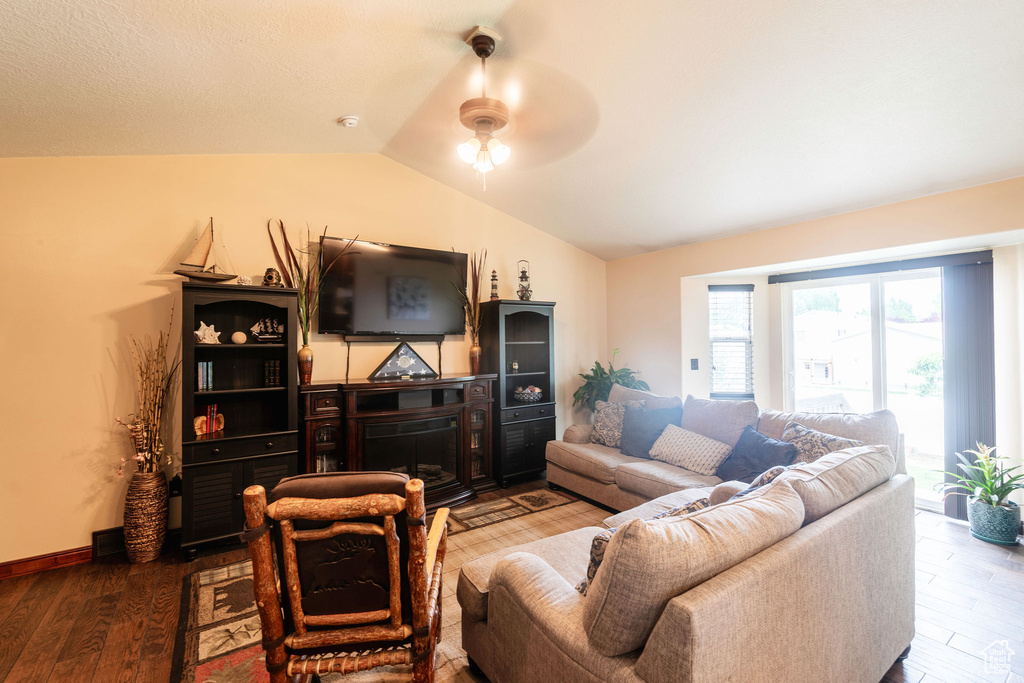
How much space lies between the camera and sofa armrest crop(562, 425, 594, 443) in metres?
4.17

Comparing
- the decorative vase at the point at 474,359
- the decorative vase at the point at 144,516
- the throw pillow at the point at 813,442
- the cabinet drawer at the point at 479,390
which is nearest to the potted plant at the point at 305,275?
the decorative vase at the point at 144,516

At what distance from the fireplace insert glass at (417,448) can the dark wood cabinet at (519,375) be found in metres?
0.53

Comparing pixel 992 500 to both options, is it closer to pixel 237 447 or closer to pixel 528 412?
pixel 528 412

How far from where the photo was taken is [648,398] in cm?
400

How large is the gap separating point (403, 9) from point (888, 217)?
352cm

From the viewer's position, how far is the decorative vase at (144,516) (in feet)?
9.37

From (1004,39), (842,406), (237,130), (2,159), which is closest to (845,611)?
(1004,39)

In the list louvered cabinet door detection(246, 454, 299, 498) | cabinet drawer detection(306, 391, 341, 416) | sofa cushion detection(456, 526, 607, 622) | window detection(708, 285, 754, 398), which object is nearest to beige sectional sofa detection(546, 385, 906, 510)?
sofa cushion detection(456, 526, 607, 622)

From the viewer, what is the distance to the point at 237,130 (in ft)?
10.1

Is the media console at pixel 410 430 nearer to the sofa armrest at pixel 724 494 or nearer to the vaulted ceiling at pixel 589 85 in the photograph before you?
the vaulted ceiling at pixel 589 85

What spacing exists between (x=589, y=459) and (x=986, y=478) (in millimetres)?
2615

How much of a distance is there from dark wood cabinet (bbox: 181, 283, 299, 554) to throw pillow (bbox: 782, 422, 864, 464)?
330cm

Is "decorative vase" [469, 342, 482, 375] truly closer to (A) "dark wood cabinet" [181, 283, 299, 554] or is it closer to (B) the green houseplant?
(B) the green houseplant

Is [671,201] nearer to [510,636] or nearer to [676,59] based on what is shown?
[676,59]
